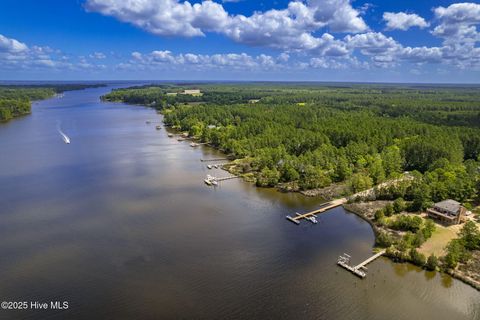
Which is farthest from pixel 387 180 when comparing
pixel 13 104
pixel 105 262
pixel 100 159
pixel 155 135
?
pixel 13 104

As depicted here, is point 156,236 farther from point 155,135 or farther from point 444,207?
point 155,135

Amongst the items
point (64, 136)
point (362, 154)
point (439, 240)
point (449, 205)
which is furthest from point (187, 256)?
point (64, 136)

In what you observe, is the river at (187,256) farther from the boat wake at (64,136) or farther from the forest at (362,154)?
the boat wake at (64,136)

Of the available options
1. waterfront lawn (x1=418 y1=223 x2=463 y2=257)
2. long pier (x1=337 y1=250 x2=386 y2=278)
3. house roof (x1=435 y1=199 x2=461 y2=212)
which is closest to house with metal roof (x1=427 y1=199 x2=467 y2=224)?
house roof (x1=435 y1=199 x2=461 y2=212)

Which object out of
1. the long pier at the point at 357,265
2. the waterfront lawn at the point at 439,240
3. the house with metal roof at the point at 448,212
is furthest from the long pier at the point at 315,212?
the waterfront lawn at the point at 439,240

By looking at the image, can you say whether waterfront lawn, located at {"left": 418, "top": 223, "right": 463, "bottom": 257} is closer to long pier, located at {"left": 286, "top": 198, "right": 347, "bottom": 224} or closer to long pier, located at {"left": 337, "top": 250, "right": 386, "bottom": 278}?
long pier, located at {"left": 337, "top": 250, "right": 386, "bottom": 278}

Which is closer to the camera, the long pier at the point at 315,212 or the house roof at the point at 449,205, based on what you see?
the house roof at the point at 449,205
